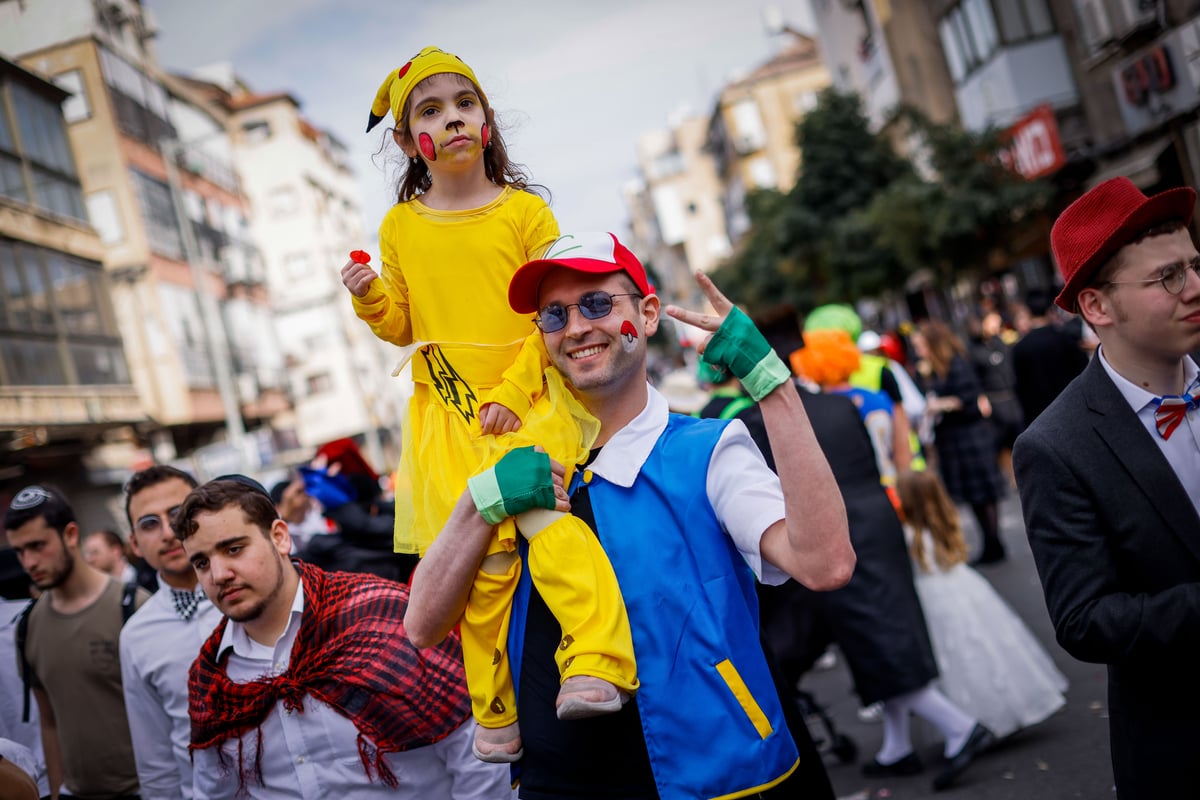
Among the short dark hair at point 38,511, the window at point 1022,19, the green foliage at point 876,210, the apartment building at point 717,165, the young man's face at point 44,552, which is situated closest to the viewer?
the young man's face at point 44,552

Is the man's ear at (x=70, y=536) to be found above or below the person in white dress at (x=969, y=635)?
above

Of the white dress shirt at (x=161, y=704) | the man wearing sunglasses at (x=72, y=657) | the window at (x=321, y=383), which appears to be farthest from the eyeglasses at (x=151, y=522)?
the window at (x=321, y=383)

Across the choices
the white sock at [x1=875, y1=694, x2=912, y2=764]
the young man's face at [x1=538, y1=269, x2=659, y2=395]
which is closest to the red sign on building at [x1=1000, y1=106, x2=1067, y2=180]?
the white sock at [x1=875, y1=694, x2=912, y2=764]

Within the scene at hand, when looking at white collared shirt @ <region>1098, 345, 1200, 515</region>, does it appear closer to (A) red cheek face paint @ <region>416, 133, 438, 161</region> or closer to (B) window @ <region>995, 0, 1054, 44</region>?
(A) red cheek face paint @ <region>416, 133, 438, 161</region>

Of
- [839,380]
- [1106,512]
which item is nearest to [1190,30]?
[839,380]

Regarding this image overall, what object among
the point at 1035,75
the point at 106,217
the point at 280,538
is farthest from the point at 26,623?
the point at 106,217

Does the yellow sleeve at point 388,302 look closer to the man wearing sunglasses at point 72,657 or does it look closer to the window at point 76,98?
the man wearing sunglasses at point 72,657

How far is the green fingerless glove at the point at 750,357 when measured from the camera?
2.49m

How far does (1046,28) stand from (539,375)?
21497mm

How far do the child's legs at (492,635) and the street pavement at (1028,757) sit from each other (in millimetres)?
3368

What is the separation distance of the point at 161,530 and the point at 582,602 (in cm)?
312

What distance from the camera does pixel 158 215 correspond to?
3250 cm

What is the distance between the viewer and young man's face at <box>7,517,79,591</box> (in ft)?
17.1

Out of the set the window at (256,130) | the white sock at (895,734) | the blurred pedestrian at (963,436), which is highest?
the window at (256,130)
